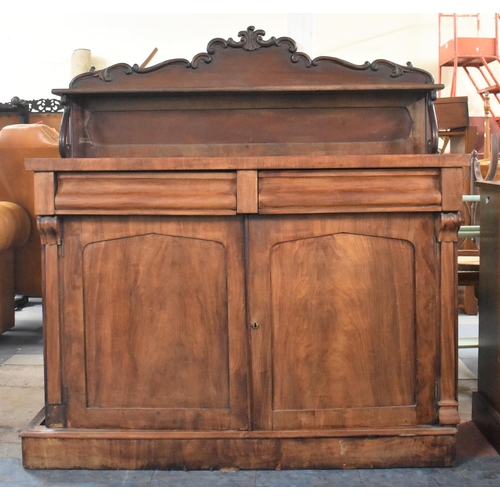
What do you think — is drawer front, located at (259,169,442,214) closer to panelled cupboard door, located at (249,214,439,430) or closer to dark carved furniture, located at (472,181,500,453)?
panelled cupboard door, located at (249,214,439,430)

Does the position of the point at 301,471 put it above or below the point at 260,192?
below

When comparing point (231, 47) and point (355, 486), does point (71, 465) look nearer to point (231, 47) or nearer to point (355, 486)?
point (355, 486)

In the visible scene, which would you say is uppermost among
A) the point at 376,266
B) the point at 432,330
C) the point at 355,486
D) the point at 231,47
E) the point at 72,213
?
the point at 231,47

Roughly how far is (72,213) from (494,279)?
1.32 meters

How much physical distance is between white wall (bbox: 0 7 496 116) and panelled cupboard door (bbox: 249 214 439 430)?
5932 mm

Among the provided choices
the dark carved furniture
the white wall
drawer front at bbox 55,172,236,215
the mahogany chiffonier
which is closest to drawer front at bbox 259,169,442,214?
the mahogany chiffonier

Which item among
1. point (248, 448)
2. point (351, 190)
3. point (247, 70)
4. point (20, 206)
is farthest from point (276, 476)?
point (20, 206)

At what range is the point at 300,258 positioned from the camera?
1.87 m

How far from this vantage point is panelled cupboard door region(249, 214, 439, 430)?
1.86 metres

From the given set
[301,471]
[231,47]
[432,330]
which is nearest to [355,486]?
[301,471]

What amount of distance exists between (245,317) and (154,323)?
10.5 inches

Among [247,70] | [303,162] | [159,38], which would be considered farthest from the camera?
[159,38]

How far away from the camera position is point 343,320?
1887 millimetres

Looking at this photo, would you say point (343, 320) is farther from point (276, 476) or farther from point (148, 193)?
point (148, 193)
